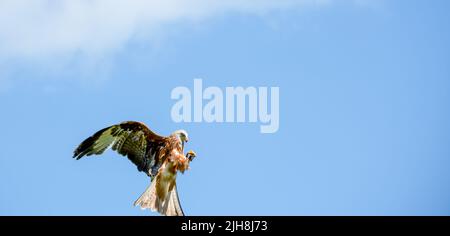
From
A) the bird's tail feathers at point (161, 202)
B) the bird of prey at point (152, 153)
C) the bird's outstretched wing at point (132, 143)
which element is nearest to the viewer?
the bird's tail feathers at point (161, 202)

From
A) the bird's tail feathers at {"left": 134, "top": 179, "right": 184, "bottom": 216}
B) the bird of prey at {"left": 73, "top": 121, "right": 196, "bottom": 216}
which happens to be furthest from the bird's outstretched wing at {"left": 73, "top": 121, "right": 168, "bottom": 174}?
the bird's tail feathers at {"left": 134, "top": 179, "right": 184, "bottom": 216}

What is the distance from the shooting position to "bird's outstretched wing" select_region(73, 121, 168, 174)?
81.3 ft

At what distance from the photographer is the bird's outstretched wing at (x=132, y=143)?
24.8m

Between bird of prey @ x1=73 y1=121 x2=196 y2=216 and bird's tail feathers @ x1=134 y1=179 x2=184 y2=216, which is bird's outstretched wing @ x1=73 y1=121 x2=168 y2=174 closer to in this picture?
bird of prey @ x1=73 y1=121 x2=196 y2=216

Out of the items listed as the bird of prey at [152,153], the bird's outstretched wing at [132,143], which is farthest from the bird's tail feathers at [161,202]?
the bird's outstretched wing at [132,143]

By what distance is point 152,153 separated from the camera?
995 inches

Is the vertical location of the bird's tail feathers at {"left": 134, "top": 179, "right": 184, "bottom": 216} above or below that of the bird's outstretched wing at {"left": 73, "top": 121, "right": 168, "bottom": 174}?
below

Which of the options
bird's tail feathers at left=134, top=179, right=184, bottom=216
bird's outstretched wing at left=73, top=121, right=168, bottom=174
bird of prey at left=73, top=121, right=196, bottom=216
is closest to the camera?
bird's tail feathers at left=134, top=179, right=184, bottom=216

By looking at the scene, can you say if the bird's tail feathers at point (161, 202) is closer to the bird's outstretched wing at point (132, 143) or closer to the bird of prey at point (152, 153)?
the bird of prey at point (152, 153)

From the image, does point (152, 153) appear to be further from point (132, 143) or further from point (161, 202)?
point (161, 202)

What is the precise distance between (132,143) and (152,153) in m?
0.45
